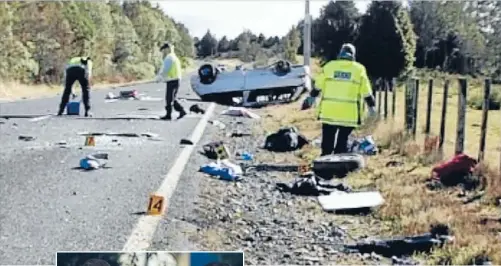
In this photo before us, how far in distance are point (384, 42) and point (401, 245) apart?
50334mm

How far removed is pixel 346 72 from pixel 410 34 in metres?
48.5

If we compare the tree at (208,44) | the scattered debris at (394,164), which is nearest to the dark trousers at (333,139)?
the scattered debris at (394,164)

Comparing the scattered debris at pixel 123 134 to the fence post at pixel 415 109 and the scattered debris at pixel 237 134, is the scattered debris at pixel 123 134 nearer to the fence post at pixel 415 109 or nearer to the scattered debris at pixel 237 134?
the scattered debris at pixel 237 134

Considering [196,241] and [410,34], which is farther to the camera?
[410,34]

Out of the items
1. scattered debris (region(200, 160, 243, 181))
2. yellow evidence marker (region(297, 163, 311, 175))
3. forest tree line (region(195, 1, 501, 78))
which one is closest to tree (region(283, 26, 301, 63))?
forest tree line (region(195, 1, 501, 78))

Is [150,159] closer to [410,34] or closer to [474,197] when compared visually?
[474,197]

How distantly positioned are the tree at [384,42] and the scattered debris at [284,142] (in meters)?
40.1

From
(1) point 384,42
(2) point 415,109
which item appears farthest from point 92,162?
(1) point 384,42

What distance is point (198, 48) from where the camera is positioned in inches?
6033

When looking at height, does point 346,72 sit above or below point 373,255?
above

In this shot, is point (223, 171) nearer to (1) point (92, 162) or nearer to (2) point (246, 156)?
(1) point (92, 162)

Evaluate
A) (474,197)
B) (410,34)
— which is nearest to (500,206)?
(474,197)

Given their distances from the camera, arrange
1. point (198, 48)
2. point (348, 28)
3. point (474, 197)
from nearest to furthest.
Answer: point (474, 197)
point (348, 28)
point (198, 48)

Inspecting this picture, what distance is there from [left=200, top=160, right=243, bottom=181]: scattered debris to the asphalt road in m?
0.48
